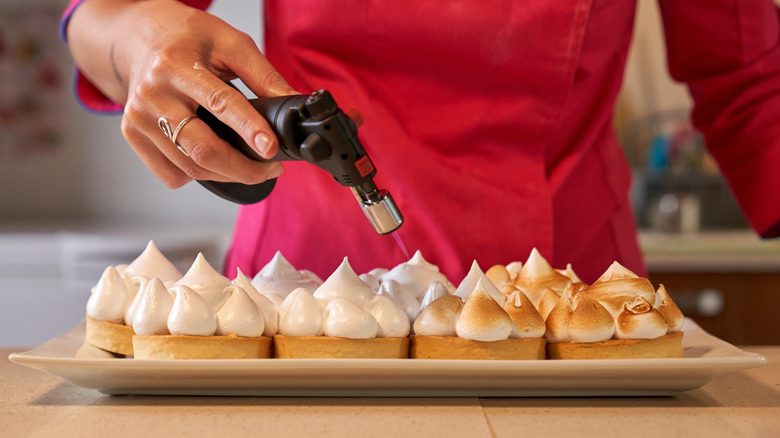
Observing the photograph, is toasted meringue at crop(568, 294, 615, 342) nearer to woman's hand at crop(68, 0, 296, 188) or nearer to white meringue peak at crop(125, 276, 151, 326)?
woman's hand at crop(68, 0, 296, 188)

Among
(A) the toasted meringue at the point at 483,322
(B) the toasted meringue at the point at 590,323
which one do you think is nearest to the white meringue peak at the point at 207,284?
(A) the toasted meringue at the point at 483,322

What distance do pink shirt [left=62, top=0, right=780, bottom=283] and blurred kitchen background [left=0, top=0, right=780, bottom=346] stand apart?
1154 millimetres

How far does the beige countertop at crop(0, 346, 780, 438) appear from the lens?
0.61m

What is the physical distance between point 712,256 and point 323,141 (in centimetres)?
188

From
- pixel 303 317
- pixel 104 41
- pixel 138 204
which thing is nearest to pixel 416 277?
pixel 303 317

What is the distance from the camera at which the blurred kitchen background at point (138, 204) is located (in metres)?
2.27

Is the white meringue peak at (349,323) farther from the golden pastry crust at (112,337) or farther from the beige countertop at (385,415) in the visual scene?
the golden pastry crust at (112,337)

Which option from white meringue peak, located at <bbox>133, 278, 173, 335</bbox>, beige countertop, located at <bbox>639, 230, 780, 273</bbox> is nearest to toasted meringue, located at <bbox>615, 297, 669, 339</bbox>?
white meringue peak, located at <bbox>133, 278, 173, 335</bbox>

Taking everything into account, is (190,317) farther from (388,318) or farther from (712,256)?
(712,256)

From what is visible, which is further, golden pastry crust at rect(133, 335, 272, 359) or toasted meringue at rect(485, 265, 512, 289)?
toasted meringue at rect(485, 265, 512, 289)

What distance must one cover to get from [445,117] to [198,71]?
0.43 meters

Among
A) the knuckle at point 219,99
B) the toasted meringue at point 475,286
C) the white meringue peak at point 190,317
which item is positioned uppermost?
the knuckle at point 219,99

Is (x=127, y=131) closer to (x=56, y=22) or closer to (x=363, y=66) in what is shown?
(x=363, y=66)

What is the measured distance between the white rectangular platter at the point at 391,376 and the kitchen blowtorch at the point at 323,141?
0.52 ft
